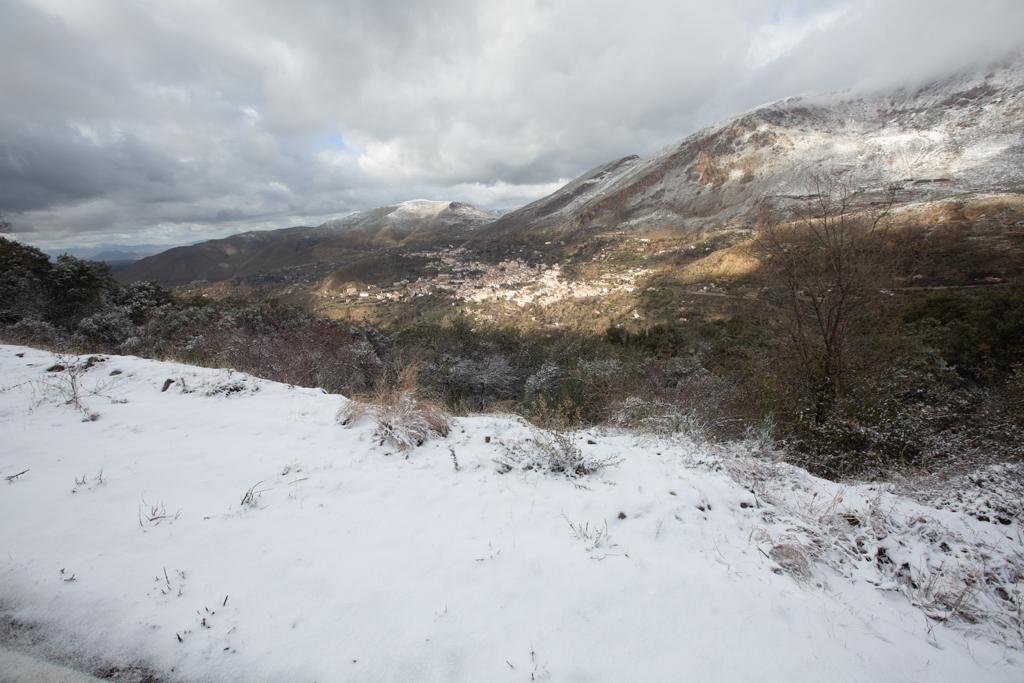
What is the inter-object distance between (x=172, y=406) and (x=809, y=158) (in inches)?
5013

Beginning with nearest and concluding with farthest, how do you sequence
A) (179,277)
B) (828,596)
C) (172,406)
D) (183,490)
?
(828,596) → (183,490) → (172,406) → (179,277)

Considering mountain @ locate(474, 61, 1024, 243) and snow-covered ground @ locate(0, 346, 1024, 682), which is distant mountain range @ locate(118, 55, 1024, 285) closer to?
mountain @ locate(474, 61, 1024, 243)

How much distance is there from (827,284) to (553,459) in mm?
7642

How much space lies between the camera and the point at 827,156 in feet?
303

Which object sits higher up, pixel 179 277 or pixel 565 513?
pixel 179 277

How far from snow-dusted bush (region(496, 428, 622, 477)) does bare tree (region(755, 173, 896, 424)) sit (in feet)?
20.9

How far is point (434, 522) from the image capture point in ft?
10.9

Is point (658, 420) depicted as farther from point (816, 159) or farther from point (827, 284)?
point (816, 159)

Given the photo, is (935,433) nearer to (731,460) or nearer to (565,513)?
(731,460)

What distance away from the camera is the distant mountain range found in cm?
6856

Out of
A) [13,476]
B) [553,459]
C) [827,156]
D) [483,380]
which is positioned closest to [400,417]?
[553,459]

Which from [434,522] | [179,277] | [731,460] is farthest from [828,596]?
[179,277]

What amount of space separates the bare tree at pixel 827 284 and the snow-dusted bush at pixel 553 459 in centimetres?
638

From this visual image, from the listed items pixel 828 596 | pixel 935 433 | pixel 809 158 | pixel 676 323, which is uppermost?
pixel 809 158
